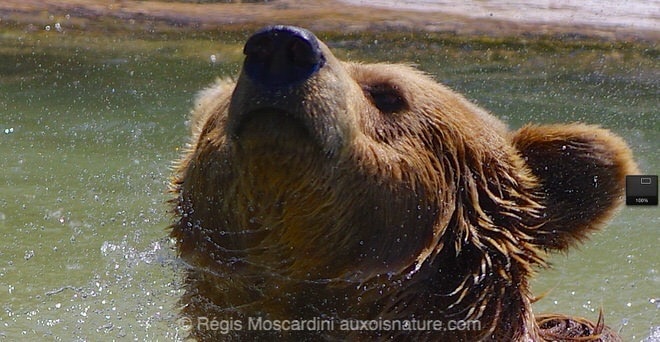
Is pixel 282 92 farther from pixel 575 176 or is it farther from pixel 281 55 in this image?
pixel 575 176

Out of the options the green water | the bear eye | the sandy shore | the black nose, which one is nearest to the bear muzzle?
the black nose

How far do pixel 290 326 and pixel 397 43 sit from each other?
11.5 meters

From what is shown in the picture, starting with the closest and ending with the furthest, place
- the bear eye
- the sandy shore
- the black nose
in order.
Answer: the black nose
the bear eye
the sandy shore

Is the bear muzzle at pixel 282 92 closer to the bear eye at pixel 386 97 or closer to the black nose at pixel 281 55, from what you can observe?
the black nose at pixel 281 55

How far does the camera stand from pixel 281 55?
3.28m

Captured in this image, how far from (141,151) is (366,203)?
7.00 meters

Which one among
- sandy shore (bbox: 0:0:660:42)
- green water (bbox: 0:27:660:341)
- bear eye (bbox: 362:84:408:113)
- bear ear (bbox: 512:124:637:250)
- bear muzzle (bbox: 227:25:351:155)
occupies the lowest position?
green water (bbox: 0:27:660:341)

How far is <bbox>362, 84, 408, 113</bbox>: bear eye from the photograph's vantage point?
3.89 metres

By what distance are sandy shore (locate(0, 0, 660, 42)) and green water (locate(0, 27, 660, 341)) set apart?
28 cm

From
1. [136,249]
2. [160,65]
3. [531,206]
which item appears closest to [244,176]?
[531,206]
